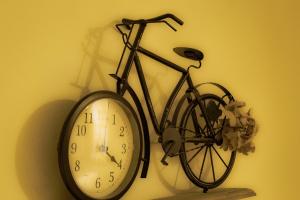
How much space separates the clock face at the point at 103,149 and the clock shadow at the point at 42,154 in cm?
6

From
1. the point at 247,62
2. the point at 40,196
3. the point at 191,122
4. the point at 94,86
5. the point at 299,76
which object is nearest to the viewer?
the point at 40,196

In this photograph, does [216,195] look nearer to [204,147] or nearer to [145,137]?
[204,147]

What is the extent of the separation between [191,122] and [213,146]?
13 centimetres

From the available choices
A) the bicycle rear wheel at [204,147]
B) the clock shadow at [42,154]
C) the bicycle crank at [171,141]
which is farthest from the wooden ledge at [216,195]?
the clock shadow at [42,154]

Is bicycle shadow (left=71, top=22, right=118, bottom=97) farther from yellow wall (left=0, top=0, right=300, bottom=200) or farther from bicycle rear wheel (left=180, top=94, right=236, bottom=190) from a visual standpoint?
bicycle rear wheel (left=180, top=94, right=236, bottom=190)

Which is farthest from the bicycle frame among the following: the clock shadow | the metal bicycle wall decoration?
the clock shadow

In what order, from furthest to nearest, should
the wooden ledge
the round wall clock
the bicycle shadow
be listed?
the wooden ledge < the bicycle shadow < the round wall clock

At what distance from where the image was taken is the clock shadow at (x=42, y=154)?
2.38 ft

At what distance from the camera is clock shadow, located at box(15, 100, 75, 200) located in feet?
2.38

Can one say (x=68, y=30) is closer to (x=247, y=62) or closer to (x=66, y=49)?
(x=66, y=49)

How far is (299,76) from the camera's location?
5.13 feet

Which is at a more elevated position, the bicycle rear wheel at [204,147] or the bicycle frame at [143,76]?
the bicycle frame at [143,76]

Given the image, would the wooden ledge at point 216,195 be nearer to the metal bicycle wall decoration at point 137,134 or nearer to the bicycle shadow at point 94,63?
the metal bicycle wall decoration at point 137,134

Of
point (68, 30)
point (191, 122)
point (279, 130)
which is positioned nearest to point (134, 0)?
point (68, 30)
